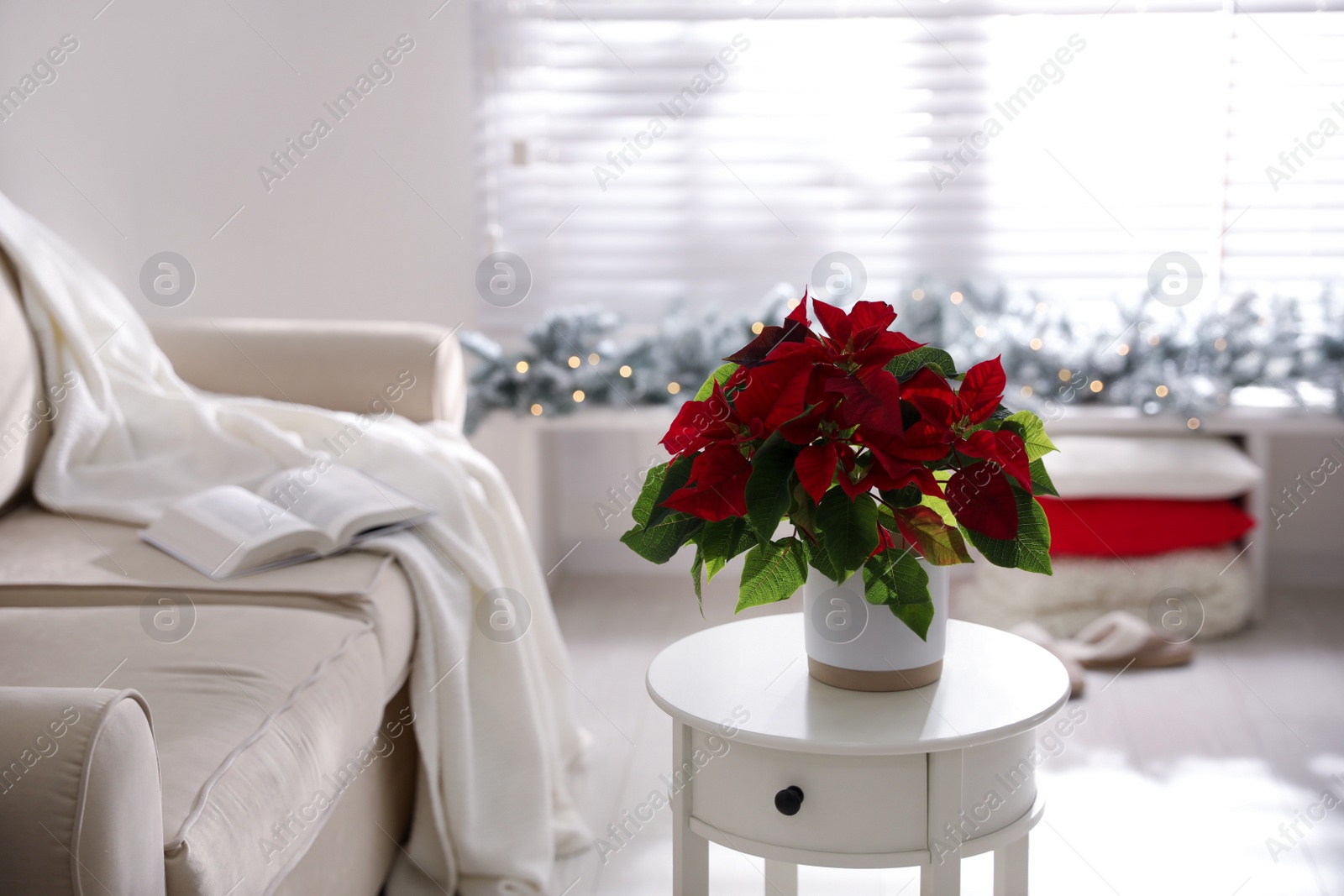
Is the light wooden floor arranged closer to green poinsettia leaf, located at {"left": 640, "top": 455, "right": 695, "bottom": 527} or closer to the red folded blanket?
the red folded blanket

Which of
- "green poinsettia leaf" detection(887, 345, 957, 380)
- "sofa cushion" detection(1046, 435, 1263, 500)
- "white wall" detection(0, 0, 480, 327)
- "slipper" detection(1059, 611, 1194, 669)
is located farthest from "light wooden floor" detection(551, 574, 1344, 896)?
"white wall" detection(0, 0, 480, 327)

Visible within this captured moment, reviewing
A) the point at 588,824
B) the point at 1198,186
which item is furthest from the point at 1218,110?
the point at 588,824

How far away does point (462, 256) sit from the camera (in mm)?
2906

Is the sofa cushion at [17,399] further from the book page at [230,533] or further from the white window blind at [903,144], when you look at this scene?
the white window blind at [903,144]

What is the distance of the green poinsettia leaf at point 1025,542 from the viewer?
0.91 metres

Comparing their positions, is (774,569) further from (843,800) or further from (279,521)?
(279,521)

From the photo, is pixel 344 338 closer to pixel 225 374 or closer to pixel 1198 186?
pixel 225 374

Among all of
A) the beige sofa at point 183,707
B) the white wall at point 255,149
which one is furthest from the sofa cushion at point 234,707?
the white wall at point 255,149

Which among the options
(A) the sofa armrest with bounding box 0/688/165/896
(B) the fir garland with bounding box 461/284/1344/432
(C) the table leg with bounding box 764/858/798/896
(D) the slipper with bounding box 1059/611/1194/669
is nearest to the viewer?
(A) the sofa armrest with bounding box 0/688/165/896

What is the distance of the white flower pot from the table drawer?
8cm

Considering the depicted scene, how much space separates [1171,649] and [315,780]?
68.9 inches

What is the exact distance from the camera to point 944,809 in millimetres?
944

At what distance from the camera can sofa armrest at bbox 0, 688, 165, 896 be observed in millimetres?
Answer: 754

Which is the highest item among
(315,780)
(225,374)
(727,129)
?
(727,129)
